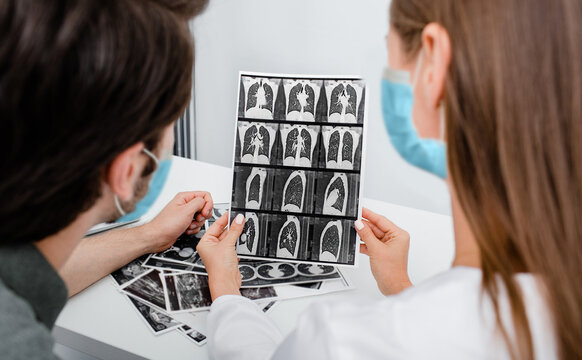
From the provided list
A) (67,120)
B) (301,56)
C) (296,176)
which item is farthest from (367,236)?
(301,56)

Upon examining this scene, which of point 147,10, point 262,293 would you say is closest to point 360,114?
point 262,293

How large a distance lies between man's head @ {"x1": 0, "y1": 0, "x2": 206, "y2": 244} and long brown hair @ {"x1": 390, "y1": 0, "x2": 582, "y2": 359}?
38 cm

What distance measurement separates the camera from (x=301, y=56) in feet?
5.59

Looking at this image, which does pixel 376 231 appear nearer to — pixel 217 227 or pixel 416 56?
pixel 217 227

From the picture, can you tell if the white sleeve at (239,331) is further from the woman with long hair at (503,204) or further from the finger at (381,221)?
the finger at (381,221)

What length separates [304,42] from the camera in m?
1.68

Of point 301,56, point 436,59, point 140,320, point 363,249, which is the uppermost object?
point 301,56

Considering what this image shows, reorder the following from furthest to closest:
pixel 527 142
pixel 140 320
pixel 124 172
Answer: pixel 140 320, pixel 124 172, pixel 527 142

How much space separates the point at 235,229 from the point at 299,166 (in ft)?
0.69

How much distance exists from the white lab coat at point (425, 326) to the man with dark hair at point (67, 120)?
34cm

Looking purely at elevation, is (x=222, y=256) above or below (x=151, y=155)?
below

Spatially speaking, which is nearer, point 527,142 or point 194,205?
point 527,142

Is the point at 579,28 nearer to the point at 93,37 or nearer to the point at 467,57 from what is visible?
the point at 467,57

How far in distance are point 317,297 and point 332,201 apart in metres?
0.22
